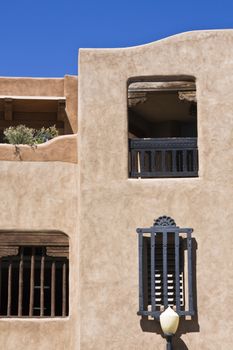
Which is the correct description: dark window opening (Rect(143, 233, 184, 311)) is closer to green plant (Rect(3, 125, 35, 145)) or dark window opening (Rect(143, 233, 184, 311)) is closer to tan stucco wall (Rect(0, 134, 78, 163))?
tan stucco wall (Rect(0, 134, 78, 163))

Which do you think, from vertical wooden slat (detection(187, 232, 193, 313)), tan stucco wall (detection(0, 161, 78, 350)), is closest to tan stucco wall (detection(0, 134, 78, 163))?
tan stucco wall (detection(0, 161, 78, 350))

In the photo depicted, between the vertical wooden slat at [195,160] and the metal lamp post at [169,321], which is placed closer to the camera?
the metal lamp post at [169,321]

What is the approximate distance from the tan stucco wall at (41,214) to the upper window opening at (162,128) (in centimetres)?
197

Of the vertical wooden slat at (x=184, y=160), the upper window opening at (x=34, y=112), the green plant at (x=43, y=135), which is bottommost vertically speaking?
the vertical wooden slat at (x=184, y=160)

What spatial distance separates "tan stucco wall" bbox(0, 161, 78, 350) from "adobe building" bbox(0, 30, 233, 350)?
26 millimetres

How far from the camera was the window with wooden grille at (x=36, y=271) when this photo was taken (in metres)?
17.7

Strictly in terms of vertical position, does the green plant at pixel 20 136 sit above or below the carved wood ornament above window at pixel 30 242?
above

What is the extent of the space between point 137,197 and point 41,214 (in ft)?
9.00

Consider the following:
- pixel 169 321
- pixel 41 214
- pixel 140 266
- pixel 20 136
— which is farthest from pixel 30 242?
Answer: pixel 169 321

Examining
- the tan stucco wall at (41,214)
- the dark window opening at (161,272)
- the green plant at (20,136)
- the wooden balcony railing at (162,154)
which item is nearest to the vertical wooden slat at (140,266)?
the dark window opening at (161,272)

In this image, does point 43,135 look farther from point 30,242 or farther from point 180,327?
point 180,327

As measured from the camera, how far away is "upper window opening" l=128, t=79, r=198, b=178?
57.1ft

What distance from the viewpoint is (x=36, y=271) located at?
18109mm

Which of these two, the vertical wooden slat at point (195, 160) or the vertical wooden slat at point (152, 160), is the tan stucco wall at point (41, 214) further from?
the vertical wooden slat at point (195, 160)
